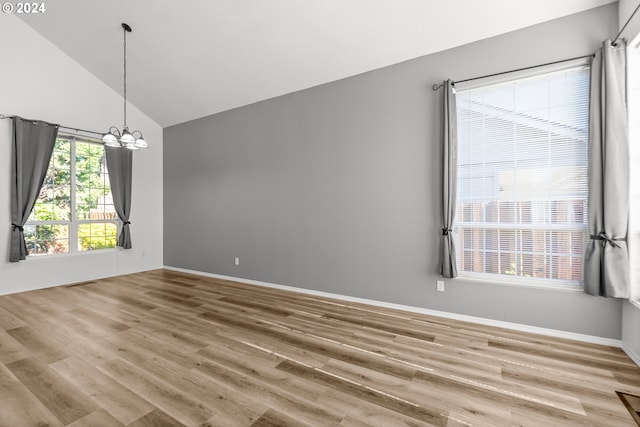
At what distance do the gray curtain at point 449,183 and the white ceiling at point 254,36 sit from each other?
69cm

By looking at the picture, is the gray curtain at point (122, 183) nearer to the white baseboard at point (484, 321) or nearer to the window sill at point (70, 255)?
the window sill at point (70, 255)

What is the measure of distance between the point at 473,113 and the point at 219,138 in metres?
4.30

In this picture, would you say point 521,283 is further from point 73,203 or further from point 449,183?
point 73,203

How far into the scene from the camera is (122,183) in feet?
19.0

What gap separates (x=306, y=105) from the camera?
4.46 m

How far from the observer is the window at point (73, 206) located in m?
4.95

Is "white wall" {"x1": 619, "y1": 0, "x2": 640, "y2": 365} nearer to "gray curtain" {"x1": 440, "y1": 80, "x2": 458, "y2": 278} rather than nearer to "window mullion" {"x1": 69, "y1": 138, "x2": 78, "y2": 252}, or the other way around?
"gray curtain" {"x1": 440, "y1": 80, "x2": 458, "y2": 278}

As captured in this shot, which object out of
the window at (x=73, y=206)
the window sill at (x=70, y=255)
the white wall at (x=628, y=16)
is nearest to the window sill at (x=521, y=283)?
the white wall at (x=628, y=16)

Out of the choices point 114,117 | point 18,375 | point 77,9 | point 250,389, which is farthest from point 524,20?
point 114,117

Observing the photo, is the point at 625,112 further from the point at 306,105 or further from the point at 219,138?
the point at 219,138

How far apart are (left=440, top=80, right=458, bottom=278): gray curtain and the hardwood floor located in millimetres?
Result: 681

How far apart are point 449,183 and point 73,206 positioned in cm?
621

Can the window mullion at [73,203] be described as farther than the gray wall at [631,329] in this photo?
Yes

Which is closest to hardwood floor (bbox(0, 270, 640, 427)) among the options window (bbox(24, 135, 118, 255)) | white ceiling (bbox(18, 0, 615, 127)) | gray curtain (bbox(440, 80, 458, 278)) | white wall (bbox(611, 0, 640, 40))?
gray curtain (bbox(440, 80, 458, 278))
